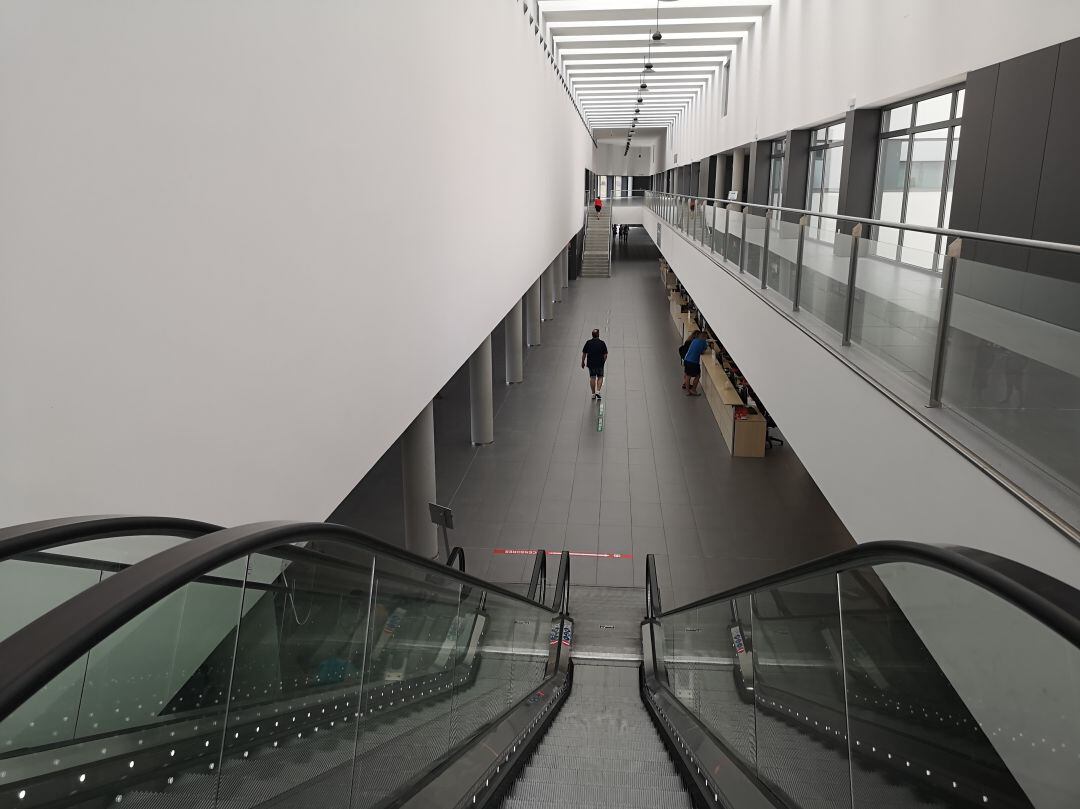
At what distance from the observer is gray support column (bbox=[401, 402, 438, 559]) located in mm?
8961

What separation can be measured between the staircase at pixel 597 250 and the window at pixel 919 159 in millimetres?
27308

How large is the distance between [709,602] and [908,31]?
6.76 m

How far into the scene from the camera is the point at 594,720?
218 inches

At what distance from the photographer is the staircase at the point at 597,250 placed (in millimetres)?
37375

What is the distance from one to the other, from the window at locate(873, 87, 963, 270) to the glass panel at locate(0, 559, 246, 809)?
7.16m

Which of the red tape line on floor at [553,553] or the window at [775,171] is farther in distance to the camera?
the window at [775,171]

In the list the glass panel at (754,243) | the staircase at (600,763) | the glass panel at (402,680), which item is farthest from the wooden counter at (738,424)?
the glass panel at (402,680)

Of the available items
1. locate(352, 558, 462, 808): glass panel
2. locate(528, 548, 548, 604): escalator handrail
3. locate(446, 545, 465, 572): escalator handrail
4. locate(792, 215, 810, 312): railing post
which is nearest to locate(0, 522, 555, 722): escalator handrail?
locate(352, 558, 462, 808): glass panel

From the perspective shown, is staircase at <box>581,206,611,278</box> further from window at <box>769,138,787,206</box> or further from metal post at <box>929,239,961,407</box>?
metal post at <box>929,239,961,407</box>

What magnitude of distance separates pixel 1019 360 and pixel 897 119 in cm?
719

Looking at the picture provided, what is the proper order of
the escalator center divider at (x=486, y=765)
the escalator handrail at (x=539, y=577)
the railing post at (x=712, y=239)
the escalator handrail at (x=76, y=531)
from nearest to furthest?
the escalator handrail at (x=76, y=531) → the escalator center divider at (x=486, y=765) → the escalator handrail at (x=539, y=577) → the railing post at (x=712, y=239)

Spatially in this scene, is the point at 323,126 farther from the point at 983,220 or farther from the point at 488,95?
the point at 488,95

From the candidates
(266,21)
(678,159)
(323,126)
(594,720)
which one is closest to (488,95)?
(323,126)

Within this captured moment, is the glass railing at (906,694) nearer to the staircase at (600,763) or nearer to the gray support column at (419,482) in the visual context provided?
the staircase at (600,763)
